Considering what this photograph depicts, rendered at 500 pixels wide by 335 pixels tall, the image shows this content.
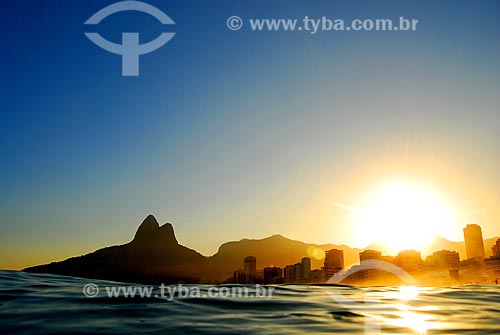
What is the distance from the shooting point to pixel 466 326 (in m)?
11.6

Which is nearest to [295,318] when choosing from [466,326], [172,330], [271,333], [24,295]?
[271,333]

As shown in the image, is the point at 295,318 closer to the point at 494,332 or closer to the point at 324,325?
the point at 324,325

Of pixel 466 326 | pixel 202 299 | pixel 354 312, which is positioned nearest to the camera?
pixel 466 326

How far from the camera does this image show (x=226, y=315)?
12023 mm

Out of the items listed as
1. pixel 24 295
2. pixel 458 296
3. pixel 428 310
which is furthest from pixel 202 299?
pixel 458 296

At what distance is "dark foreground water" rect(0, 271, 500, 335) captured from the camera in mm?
10091

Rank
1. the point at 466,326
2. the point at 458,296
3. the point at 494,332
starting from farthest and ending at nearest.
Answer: the point at 458,296
the point at 466,326
the point at 494,332

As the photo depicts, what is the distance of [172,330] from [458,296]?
51.4 ft

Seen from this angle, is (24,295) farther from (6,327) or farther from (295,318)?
(295,318)

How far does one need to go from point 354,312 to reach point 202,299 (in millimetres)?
5712

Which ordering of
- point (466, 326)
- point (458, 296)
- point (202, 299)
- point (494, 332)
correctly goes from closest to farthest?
point (494, 332) < point (466, 326) < point (202, 299) < point (458, 296)

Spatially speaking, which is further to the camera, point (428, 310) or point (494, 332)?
point (428, 310)

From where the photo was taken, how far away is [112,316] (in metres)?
11.0

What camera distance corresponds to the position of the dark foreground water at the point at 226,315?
33.1 ft
